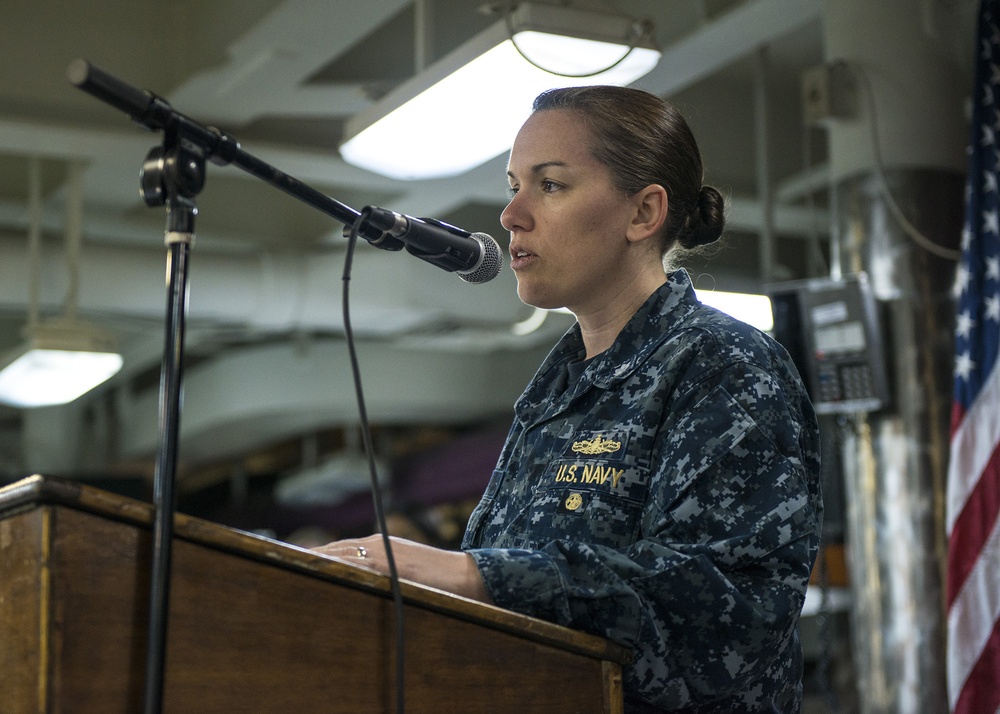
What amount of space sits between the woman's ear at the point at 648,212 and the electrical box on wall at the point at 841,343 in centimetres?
208

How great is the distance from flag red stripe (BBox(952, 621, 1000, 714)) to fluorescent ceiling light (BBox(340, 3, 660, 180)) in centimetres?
173

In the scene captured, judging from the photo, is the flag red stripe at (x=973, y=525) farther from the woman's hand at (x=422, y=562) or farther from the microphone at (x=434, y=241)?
the woman's hand at (x=422, y=562)

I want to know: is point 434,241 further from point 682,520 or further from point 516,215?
point 682,520

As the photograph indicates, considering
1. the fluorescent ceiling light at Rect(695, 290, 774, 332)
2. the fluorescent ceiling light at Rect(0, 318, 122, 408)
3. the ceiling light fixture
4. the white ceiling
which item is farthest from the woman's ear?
the fluorescent ceiling light at Rect(0, 318, 122, 408)

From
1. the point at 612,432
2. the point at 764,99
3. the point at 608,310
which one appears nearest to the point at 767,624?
the point at 612,432

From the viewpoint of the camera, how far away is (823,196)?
21.1ft

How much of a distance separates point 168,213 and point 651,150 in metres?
0.67

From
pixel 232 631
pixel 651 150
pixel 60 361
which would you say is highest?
pixel 60 361

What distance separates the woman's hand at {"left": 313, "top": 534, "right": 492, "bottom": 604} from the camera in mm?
1093

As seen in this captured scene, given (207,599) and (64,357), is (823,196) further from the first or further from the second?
(207,599)

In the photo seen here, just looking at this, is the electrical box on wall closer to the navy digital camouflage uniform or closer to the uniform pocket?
the navy digital camouflage uniform

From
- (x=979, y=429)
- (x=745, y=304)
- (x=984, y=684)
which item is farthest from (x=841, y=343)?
(x=745, y=304)

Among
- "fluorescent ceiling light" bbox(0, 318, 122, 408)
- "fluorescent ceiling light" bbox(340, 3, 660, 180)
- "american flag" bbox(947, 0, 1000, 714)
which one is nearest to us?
"fluorescent ceiling light" bbox(340, 3, 660, 180)

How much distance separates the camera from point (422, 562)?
1116 mm
